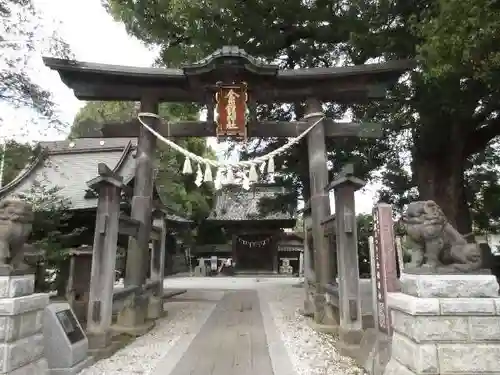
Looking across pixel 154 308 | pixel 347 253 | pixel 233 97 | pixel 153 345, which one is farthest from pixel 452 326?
pixel 154 308

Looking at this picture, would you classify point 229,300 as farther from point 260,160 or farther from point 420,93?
point 420,93

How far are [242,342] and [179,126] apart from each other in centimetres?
507

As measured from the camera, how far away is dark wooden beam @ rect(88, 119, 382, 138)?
840 cm

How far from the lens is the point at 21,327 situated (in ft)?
12.2

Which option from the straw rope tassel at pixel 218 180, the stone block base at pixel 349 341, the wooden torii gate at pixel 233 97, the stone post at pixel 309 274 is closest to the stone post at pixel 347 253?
the stone block base at pixel 349 341

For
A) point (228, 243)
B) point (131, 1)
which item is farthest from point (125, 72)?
point (228, 243)

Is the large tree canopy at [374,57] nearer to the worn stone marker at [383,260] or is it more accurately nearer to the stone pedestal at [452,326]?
the worn stone marker at [383,260]

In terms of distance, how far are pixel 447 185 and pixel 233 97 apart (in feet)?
25.3

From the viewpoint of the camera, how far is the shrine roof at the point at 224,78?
26.3 feet

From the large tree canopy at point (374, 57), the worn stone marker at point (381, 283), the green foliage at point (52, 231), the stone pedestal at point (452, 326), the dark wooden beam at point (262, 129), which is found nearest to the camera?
the stone pedestal at point (452, 326)

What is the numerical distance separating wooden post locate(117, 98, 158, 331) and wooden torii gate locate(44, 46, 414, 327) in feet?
0.07

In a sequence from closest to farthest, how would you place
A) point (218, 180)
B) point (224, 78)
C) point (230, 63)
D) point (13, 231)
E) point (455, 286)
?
point (455, 286)
point (13, 231)
point (218, 180)
point (230, 63)
point (224, 78)

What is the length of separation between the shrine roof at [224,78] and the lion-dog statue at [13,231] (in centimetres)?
495

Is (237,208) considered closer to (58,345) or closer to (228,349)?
(228,349)
